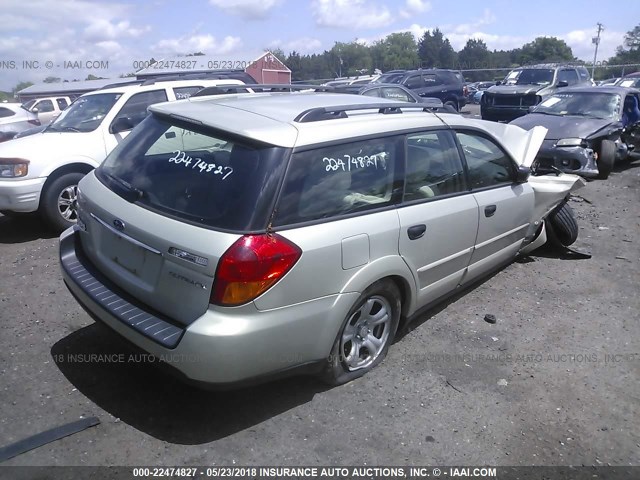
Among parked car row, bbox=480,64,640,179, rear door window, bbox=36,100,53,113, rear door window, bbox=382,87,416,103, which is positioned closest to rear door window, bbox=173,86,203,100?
parked car row, bbox=480,64,640,179

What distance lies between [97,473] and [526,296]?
385cm

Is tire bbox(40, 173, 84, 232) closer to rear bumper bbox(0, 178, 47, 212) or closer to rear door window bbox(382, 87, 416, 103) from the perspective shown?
rear bumper bbox(0, 178, 47, 212)

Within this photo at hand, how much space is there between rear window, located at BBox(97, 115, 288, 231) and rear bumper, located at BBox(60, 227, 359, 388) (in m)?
0.50

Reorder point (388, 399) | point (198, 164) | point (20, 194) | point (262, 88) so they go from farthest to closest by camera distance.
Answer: point (20, 194)
point (262, 88)
point (388, 399)
point (198, 164)

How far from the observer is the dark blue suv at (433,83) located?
1862 centimetres

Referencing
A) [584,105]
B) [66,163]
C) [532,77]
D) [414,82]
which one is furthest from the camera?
[414,82]

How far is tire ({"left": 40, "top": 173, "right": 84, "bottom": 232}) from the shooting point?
247 inches

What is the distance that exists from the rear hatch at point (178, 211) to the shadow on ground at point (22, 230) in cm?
352

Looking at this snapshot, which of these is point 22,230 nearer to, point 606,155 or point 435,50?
point 606,155

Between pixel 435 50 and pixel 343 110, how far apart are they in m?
80.2

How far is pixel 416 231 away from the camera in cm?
356

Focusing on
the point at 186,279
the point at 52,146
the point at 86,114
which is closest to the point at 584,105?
the point at 86,114

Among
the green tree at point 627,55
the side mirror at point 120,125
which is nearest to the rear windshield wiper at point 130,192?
the side mirror at point 120,125

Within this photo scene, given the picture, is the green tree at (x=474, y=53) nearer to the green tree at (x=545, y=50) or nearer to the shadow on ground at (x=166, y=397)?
the green tree at (x=545, y=50)
